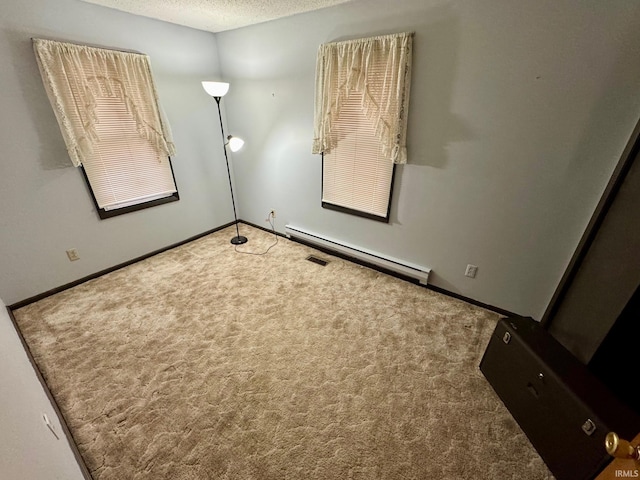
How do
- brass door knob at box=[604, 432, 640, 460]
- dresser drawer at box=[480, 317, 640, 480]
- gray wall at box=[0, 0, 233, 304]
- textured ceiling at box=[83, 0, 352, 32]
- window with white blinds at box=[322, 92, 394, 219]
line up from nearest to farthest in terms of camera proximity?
brass door knob at box=[604, 432, 640, 460], dresser drawer at box=[480, 317, 640, 480], gray wall at box=[0, 0, 233, 304], textured ceiling at box=[83, 0, 352, 32], window with white blinds at box=[322, 92, 394, 219]

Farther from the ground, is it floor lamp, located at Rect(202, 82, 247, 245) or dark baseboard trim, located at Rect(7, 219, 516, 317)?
floor lamp, located at Rect(202, 82, 247, 245)

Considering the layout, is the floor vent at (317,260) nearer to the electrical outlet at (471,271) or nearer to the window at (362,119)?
the window at (362,119)

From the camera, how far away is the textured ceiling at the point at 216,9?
2.10m

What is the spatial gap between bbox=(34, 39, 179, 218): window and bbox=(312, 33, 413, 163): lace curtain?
173 centimetres

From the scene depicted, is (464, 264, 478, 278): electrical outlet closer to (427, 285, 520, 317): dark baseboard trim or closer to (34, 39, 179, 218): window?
(427, 285, 520, 317): dark baseboard trim

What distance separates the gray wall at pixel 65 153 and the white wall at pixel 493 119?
767 mm

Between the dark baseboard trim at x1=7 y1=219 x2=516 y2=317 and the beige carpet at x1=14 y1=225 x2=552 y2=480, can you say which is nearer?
the beige carpet at x1=14 y1=225 x2=552 y2=480

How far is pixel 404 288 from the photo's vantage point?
101 inches

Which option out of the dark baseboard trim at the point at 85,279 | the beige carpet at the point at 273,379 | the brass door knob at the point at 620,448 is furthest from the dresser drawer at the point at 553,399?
the dark baseboard trim at the point at 85,279

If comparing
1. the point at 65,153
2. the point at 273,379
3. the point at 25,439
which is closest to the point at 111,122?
the point at 65,153

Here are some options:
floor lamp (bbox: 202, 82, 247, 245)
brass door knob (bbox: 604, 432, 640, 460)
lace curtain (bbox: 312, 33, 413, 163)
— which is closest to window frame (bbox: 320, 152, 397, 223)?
lace curtain (bbox: 312, 33, 413, 163)

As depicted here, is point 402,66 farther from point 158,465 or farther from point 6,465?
point 158,465

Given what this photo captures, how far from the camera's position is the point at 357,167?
2576mm

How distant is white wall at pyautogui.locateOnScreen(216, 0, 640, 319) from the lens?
4.95 feet
